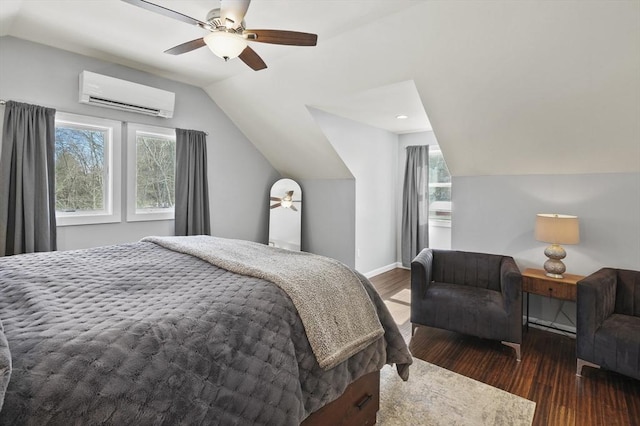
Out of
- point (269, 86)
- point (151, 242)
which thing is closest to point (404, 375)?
point (151, 242)

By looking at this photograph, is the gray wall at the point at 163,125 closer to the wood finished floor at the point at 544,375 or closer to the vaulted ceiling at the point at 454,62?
the vaulted ceiling at the point at 454,62

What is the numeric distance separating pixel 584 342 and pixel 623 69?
186 cm

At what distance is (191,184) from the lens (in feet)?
13.5

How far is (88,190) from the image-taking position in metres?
3.51

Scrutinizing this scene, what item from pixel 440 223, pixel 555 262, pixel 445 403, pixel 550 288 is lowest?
pixel 445 403

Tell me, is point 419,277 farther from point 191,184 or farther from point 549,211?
point 191,184

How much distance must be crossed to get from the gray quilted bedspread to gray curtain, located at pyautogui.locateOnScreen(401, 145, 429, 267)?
3.90 meters

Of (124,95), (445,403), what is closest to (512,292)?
(445,403)

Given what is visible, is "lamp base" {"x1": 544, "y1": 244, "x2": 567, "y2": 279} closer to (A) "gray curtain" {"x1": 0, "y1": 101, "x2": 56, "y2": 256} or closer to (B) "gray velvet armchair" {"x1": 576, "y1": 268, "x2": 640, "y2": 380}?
(B) "gray velvet armchair" {"x1": 576, "y1": 268, "x2": 640, "y2": 380}

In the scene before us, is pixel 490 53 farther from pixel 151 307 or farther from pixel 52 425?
pixel 52 425

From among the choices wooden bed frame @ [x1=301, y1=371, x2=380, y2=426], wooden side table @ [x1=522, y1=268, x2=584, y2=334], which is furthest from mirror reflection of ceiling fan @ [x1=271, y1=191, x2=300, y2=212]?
wooden bed frame @ [x1=301, y1=371, x2=380, y2=426]

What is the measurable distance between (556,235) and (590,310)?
0.70 metres

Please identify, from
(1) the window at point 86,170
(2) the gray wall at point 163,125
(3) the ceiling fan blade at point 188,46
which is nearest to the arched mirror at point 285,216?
(2) the gray wall at point 163,125

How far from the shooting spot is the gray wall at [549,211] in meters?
2.90
